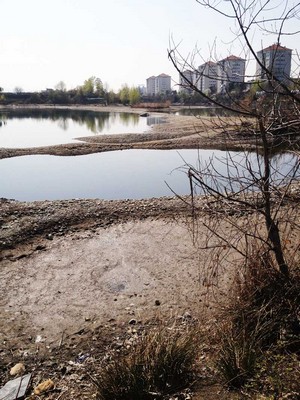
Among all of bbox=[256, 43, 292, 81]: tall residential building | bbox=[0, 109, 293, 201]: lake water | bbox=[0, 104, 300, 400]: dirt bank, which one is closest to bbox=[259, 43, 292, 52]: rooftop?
bbox=[256, 43, 292, 81]: tall residential building

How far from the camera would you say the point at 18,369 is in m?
4.79

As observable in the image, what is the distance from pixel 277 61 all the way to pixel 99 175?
15311 millimetres

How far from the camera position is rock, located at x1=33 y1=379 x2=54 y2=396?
4.19 m

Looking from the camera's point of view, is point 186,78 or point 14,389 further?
point 14,389

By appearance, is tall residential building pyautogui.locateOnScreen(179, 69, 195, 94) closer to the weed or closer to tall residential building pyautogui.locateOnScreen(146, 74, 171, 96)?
the weed

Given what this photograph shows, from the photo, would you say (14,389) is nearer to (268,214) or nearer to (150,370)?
(150,370)

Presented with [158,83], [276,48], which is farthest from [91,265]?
[158,83]

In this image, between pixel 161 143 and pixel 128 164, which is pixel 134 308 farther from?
pixel 161 143

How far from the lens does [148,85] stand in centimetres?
16525

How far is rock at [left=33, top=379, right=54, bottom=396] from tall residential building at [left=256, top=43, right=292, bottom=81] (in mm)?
4125

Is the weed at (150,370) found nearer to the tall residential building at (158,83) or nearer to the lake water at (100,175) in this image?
the lake water at (100,175)

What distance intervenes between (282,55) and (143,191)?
1200 centimetres

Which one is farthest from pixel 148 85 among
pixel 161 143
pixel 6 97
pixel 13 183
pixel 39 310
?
pixel 39 310

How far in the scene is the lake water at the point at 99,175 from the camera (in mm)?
15188
